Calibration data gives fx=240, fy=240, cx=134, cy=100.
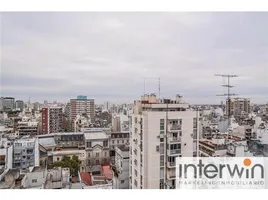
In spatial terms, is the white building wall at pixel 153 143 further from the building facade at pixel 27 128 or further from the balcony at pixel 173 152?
the building facade at pixel 27 128

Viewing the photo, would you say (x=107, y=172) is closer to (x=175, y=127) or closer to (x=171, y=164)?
(x=171, y=164)

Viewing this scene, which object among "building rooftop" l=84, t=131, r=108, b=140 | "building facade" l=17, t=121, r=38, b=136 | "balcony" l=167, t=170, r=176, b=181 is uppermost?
"building facade" l=17, t=121, r=38, b=136

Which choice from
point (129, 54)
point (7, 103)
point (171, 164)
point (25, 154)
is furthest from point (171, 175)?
point (7, 103)

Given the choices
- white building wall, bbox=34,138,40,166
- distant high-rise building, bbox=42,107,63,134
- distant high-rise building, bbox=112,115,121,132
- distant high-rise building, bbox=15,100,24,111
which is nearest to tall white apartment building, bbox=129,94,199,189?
distant high-rise building, bbox=112,115,121,132

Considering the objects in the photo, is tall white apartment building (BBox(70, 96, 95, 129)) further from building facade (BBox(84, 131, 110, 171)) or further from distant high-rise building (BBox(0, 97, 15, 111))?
distant high-rise building (BBox(0, 97, 15, 111))

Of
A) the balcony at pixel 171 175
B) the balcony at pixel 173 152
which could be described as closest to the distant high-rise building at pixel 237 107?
the balcony at pixel 173 152

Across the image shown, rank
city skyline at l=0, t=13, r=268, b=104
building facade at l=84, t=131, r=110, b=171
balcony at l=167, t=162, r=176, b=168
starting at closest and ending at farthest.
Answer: city skyline at l=0, t=13, r=268, b=104 < balcony at l=167, t=162, r=176, b=168 < building facade at l=84, t=131, r=110, b=171

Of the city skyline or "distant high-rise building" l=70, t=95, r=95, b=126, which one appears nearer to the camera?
the city skyline
